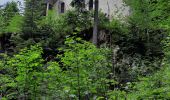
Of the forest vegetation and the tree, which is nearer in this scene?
the forest vegetation

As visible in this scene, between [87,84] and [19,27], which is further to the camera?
[19,27]

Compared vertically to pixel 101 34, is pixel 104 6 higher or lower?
higher

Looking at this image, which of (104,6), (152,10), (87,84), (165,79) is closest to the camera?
(165,79)

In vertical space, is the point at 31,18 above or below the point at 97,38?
above

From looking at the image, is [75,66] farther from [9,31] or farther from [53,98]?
[9,31]

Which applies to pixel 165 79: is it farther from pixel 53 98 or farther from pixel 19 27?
pixel 19 27

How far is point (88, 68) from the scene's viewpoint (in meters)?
7.30

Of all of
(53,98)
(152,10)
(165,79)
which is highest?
(152,10)

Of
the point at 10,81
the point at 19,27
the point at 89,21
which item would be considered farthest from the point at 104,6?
the point at 10,81

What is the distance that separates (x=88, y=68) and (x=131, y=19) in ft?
55.3

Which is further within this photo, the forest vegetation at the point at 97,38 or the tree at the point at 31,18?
the tree at the point at 31,18

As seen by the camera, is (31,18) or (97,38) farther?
(31,18)

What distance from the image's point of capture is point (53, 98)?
6.83m

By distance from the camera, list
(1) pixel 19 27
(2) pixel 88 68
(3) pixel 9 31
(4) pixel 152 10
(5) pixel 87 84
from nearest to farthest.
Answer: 1. (5) pixel 87 84
2. (2) pixel 88 68
3. (4) pixel 152 10
4. (1) pixel 19 27
5. (3) pixel 9 31
